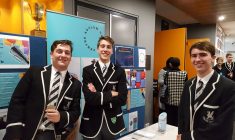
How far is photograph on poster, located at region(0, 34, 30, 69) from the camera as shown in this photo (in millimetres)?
1838

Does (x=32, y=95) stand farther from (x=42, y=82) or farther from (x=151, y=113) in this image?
(x=151, y=113)

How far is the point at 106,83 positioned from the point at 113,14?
209cm

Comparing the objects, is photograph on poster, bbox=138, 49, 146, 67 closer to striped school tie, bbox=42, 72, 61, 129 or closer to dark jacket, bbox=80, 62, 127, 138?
dark jacket, bbox=80, 62, 127, 138

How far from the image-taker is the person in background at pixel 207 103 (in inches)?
51.3

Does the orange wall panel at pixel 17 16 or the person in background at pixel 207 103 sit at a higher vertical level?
the orange wall panel at pixel 17 16

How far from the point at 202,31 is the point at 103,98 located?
6115 mm

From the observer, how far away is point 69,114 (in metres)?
1.60

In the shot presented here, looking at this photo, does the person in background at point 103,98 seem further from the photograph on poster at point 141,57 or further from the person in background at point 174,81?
the person in background at point 174,81

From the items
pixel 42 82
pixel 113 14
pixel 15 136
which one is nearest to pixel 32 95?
pixel 42 82

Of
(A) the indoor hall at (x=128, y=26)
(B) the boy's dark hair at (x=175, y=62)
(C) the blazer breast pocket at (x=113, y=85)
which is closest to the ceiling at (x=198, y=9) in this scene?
(A) the indoor hall at (x=128, y=26)

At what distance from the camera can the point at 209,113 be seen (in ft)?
4.41

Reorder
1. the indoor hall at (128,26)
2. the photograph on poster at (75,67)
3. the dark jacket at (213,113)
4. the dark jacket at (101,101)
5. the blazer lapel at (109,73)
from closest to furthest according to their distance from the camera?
1. the dark jacket at (213,113)
2. the dark jacket at (101,101)
3. the blazer lapel at (109,73)
4. the photograph on poster at (75,67)
5. the indoor hall at (128,26)

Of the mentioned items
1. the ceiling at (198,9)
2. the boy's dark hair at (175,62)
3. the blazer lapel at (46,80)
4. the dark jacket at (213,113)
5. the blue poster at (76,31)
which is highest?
the ceiling at (198,9)

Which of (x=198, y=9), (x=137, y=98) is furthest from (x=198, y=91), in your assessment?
(x=198, y=9)
